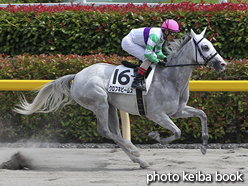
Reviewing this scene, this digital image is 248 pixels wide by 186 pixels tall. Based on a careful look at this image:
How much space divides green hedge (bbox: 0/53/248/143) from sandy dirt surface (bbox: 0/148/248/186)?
0.43 m

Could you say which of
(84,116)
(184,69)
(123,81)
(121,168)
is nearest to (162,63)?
(184,69)

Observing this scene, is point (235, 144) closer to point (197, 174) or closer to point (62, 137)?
point (197, 174)

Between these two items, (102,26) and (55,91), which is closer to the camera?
(55,91)

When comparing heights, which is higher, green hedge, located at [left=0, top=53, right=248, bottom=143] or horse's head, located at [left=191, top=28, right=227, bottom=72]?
horse's head, located at [left=191, top=28, right=227, bottom=72]

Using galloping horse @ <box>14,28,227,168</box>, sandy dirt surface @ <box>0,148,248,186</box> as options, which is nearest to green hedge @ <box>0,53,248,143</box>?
sandy dirt surface @ <box>0,148,248,186</box>

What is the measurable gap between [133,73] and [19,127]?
252 centimetres

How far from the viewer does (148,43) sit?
3.96 meters

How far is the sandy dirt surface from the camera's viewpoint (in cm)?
354

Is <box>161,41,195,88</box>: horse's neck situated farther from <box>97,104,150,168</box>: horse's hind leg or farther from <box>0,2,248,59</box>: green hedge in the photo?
<box>0,2,248,59</box>: green hedge

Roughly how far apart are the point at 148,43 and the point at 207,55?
0.69 m

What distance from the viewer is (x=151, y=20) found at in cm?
642

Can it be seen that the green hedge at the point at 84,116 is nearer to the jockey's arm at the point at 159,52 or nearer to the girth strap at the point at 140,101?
the jockey's arm at the point at 159,52

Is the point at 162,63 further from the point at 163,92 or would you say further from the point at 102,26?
the point at 102,26

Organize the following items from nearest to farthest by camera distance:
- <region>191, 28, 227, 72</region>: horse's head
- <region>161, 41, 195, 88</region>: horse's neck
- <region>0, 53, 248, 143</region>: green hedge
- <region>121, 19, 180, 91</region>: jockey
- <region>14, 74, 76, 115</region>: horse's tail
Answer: <region>191, 28, 227, 72</region>: horse's head, <region>121, 19, 180, 91</region>: jockey, <region>161, 41, 195, 88</region>: horse's neck, <region>14, 74, 76, 115</region>: horse's tail, <region>0, 53, 248, 143</region>: green hedge
